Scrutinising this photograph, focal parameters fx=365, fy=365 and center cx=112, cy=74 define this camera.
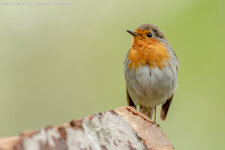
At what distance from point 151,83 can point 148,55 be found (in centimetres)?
42

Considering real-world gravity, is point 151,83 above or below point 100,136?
below

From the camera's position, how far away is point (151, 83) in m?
5.12

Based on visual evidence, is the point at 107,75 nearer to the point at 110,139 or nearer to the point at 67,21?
the point at 67,21

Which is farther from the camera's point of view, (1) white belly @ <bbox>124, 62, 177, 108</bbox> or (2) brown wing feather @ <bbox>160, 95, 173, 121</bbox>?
(2) brown wing feather @ <bbox>160, 95, 173, 121</bbox>

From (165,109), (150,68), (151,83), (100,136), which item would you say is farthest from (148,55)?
(100,136)

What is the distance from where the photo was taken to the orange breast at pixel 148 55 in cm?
497

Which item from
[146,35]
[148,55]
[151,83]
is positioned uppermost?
[146,35]

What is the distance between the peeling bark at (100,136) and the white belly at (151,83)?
170 cm

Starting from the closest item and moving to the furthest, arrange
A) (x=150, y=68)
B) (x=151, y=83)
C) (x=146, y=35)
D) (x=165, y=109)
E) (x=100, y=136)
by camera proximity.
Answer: (x=100, y=136)
(x=150, y=68)
(x=151, y=83)
(x=146, y=35)
(x=165, y=109)

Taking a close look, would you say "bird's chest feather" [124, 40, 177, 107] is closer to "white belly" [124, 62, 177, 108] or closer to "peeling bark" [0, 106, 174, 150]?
"white belly" [124, 62, 177, 108]

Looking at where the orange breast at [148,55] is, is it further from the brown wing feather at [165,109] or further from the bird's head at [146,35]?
the brown wing feather at [165,109]

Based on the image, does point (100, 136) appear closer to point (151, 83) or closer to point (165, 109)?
point (151, 83)

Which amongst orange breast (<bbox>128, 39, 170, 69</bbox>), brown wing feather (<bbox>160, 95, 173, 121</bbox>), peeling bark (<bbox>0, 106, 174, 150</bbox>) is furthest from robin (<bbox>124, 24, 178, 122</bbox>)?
peeling bark (<bbox>0, 106, 174, 150</bbox>)

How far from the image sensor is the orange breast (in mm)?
4973
